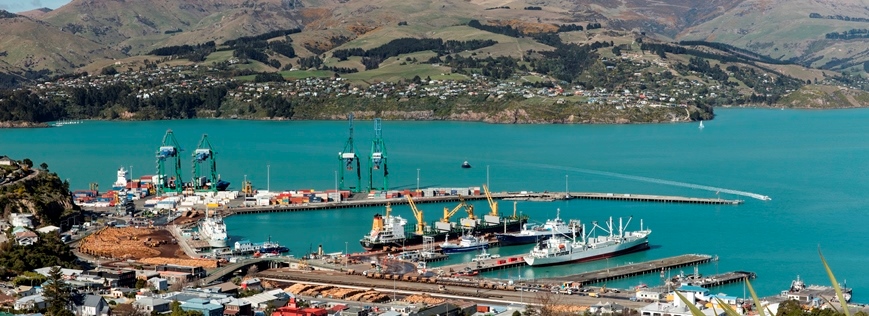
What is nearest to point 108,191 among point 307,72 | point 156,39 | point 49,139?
point 49,139

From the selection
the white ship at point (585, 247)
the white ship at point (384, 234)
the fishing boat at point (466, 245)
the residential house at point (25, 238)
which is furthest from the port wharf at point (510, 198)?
the residential house at point (25, 238)

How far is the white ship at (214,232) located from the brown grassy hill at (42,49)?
71.7m

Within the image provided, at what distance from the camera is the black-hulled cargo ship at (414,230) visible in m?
25.1

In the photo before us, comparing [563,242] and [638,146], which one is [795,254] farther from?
[638,146]

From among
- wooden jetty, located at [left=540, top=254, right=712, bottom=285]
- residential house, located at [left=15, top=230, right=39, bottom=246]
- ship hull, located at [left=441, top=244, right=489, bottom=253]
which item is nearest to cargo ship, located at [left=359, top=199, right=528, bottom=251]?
ship hull, located at [left=441, top=244, right=489, bottom=253]

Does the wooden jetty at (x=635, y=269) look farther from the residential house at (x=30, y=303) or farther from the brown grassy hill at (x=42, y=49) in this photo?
the brown grassy hill at (x=42, y=49)

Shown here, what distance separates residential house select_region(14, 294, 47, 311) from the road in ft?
16.4

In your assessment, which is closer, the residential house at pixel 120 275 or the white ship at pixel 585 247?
the residential house at pixel 120 275

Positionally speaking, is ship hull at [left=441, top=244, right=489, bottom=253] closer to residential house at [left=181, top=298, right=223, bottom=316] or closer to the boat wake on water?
residential house at [left=181, top=298, right=223, bottom=316]

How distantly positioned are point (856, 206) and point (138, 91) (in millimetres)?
47573

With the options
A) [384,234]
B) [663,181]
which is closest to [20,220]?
[384,234]

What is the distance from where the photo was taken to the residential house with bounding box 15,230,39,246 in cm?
2129

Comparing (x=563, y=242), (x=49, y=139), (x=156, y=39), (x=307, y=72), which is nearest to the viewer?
(x=563, y=242)

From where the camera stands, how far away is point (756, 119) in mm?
67812
